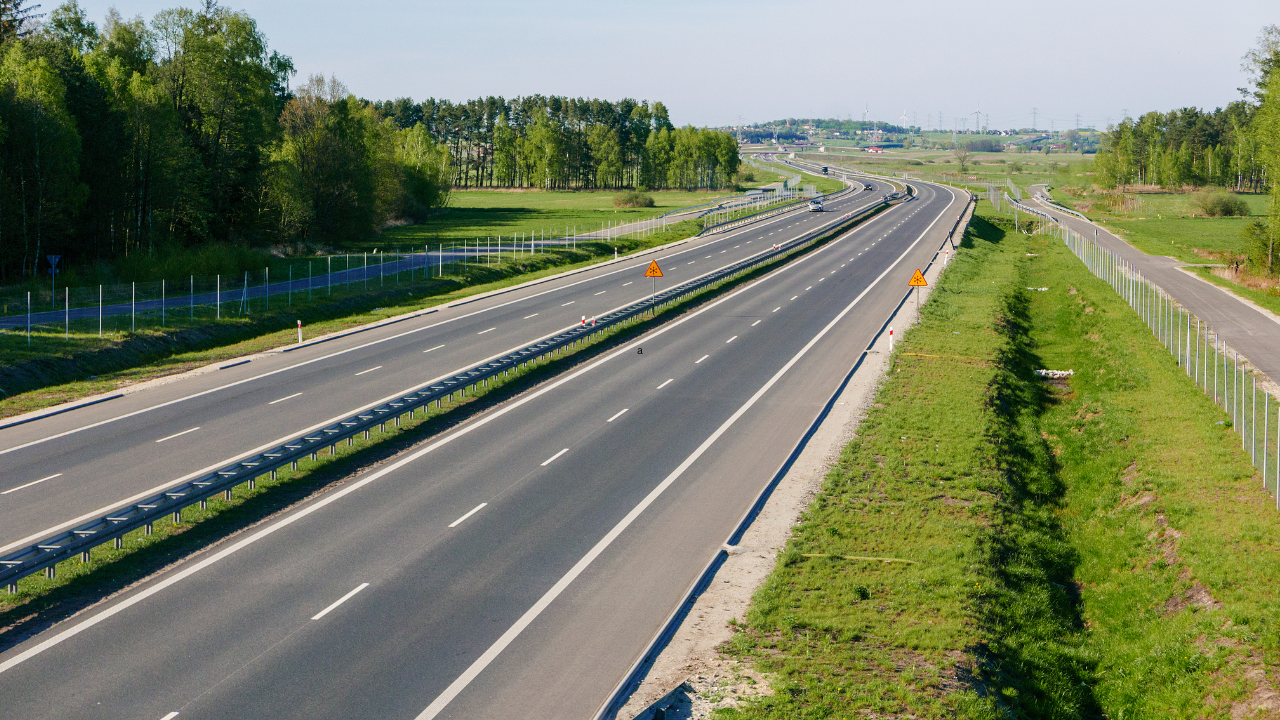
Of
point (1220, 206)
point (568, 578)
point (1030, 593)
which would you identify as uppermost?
point (1220, 206)

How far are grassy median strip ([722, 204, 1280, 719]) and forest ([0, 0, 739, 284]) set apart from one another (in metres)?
43.3

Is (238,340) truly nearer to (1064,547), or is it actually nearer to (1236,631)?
(1064,547)

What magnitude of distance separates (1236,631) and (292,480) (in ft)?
58.4

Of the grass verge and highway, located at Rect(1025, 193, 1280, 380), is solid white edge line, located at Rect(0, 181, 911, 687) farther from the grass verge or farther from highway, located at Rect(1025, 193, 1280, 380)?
highway, located at Rect(1025, 193, 1280, 380)

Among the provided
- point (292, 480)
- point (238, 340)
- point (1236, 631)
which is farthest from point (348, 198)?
point (1236, 631)

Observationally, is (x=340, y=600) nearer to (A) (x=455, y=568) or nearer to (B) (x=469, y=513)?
(A) (x=455, y=568)

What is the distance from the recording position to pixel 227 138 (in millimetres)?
69750

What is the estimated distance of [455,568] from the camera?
1653 centimetres

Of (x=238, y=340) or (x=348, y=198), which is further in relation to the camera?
(x=348, y=198)

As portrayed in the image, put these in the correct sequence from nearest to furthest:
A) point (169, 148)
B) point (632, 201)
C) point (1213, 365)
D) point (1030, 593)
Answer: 1. point (1030, 593)
2. point (1213, 365)
3. point (169, 148)
4. point (632, 201)

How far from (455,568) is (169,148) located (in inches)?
2048

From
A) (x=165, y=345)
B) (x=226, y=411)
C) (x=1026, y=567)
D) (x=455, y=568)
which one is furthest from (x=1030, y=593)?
(x=165, y=345)

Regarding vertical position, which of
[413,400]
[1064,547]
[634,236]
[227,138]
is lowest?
[1064,547]

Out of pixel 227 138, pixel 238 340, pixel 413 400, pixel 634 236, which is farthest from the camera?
pixel 634 236
